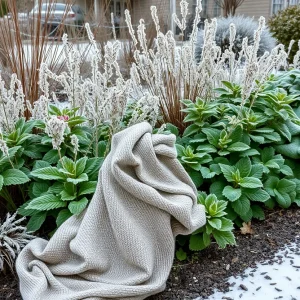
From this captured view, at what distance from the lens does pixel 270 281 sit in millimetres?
1527

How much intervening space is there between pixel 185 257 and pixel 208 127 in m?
0.84

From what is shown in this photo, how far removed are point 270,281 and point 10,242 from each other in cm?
107

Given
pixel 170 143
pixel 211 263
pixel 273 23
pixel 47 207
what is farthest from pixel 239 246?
pixel 273 23

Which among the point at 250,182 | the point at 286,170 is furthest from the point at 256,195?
the point at 286,170

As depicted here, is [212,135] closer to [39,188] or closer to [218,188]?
[218,188]

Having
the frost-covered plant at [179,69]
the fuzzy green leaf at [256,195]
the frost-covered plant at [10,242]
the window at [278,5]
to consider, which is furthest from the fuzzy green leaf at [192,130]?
the window at [278,5]

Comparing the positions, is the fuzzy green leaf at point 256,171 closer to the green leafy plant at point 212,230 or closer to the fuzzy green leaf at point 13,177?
the green leafy plant at point 212,230

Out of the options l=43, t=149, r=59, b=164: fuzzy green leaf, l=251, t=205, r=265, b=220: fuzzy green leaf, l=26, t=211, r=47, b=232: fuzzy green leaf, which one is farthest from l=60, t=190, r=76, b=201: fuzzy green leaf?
l=251, t=205, r=265, b=220: fuzzy green leaf

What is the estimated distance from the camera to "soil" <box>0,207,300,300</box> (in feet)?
4.85

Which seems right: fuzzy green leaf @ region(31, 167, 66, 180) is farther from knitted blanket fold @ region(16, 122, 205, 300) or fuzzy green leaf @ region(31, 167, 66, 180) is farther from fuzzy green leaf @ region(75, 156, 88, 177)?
knitted blanket fold @ region(16, 122, 205, 300)

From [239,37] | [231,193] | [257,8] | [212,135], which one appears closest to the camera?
[231,193]

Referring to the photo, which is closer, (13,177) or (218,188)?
(13,177)

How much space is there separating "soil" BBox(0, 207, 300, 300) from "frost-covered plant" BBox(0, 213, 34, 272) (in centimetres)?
9

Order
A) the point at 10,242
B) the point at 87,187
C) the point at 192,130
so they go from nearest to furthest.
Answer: the point at 10,242, the point at 87,187, the point at 192,130
